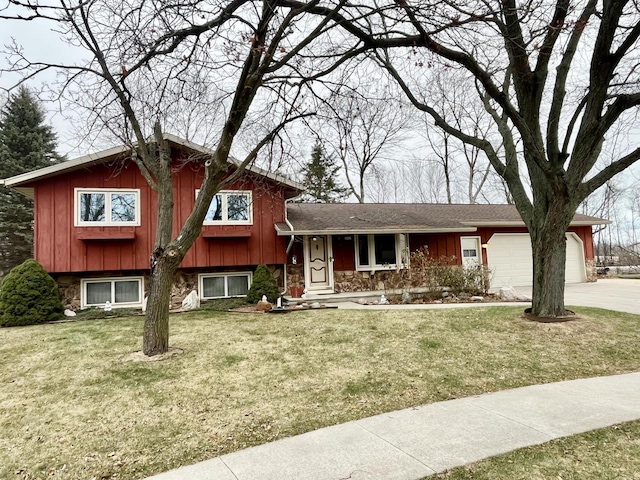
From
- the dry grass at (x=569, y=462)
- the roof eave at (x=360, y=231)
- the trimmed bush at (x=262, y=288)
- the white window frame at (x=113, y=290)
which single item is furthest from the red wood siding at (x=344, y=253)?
the dry grass at (x=569, y=462)

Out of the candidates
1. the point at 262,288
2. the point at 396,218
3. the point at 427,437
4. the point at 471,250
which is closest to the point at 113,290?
the point at 262,288

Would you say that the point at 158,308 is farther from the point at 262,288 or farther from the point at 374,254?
the point at 374,254

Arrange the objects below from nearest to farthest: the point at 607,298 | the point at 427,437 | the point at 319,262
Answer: the point at 427,437
the point at 607,298
the point at 319,262

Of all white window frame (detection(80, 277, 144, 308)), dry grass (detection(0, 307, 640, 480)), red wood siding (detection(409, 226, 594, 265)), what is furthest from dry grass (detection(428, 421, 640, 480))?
A: red wood siding (detection(409, 226, 594, 265))

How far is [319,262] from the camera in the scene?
12.3 metres

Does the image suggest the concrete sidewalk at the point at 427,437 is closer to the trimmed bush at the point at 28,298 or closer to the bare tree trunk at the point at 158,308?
the bare tree trunk at the point at 158,308

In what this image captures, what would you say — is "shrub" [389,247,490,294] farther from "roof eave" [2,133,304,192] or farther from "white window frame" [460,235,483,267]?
"roof eave" [2,133,304,192]

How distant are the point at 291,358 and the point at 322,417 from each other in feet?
6.58

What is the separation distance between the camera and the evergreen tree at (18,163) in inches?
808

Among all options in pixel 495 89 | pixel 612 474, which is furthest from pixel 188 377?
pixel 495 89

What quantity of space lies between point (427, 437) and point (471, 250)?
12.3 meters

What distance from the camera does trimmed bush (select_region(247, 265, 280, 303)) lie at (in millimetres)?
10898

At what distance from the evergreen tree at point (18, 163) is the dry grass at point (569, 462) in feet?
80.7

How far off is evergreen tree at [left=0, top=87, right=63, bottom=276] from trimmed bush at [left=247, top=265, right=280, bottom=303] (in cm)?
1678
